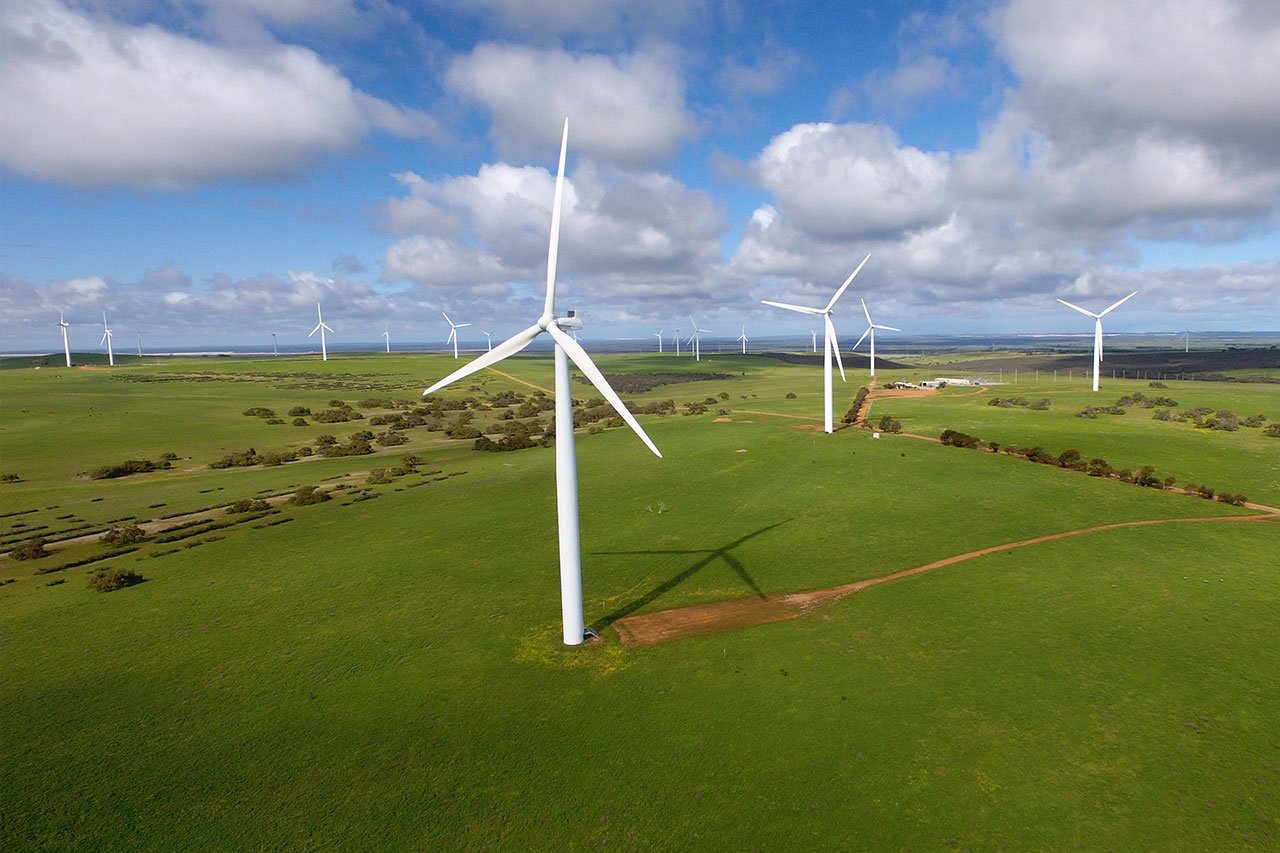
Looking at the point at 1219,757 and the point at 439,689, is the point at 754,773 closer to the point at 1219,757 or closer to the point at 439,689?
the point at 439,689

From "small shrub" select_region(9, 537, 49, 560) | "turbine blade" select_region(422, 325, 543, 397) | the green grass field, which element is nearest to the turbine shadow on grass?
the green grass field

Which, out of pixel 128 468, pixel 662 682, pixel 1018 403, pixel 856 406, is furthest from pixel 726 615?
pixel 1018 403

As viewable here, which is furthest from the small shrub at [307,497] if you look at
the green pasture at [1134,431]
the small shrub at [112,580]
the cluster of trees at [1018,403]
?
the cluster of trees at [1018,403]

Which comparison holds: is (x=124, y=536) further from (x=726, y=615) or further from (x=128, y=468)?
(x=726, y=615)

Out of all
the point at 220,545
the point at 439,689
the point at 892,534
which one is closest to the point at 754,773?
the point at 439,689

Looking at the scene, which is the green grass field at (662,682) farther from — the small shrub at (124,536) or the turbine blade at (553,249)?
the turbine blade at (553,249)
